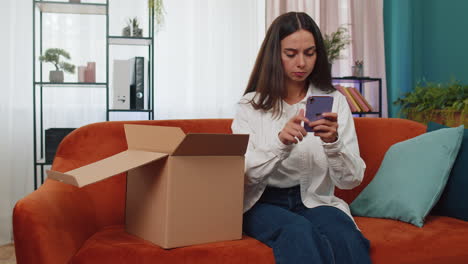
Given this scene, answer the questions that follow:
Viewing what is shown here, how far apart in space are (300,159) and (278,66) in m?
0.33

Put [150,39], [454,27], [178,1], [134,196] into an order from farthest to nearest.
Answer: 1. [454,27]
2. [178,1]
3. [150,39]
4. [134,196]

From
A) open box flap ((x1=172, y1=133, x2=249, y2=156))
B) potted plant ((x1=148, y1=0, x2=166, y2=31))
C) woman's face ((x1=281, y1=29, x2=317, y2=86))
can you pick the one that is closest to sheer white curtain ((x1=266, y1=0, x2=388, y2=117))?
potted plant ((x1=148, y1=0, x2=166, y2=31))

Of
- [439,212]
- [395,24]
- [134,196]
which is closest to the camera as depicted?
[134,196]

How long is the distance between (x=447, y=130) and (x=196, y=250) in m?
1.02

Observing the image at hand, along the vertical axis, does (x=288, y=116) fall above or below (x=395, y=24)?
below

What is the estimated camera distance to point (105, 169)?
4.25 ft

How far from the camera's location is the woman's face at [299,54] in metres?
1.67

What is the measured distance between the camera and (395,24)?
13.4ft

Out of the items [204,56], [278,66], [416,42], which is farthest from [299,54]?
[416,42]

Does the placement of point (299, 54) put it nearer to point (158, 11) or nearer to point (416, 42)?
point (158, 11)

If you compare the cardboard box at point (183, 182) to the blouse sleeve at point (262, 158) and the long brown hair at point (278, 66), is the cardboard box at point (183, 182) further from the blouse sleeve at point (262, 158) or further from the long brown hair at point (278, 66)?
the long brown hair at point (278, 66)

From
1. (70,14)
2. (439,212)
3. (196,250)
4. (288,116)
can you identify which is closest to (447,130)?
(439,212)

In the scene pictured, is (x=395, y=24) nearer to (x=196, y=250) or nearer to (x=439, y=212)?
(x=439, y=212)

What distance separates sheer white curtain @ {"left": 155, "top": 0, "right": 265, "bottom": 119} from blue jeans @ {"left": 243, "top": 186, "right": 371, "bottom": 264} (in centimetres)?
200
